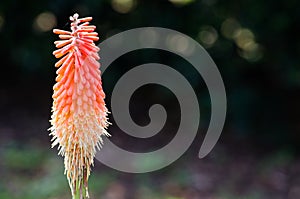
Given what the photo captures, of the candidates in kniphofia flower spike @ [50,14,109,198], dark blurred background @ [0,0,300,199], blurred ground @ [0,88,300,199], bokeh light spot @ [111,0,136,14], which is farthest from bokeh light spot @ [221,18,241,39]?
kniphofia flower spike @ [50,14,109,198]

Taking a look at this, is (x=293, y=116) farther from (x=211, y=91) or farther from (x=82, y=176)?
(x=82, y=176)

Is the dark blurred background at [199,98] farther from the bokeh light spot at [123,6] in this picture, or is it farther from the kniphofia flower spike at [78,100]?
the kniphofia flower spike at [78,100]

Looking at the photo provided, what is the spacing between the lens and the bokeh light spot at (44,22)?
15.9 feet

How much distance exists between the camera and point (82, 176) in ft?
5.80

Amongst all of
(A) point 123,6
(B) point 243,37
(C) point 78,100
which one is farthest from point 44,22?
(C) point 78,100

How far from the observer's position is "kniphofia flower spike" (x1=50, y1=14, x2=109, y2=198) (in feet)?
5.33

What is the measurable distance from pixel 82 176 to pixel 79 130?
173 mm

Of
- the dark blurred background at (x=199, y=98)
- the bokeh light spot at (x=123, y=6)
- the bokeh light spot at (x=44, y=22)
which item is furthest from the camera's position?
the bokeh light spot at (x=44, y=22)

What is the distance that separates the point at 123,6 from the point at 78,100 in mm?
3154

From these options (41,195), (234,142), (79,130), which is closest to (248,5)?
(234,142)

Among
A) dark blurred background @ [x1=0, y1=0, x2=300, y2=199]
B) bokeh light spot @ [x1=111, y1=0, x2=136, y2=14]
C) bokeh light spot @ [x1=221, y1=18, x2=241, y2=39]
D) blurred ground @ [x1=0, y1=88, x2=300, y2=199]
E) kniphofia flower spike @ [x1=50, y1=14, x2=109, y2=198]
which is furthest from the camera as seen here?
bokeh light spot @ [x1=111, y1=0, x2=136, y2=14]

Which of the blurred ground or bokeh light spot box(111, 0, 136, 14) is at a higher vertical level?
bokeh light spot box(111, 0, 136, 14)

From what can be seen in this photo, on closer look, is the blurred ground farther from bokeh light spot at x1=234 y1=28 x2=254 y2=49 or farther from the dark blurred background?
bokeh light spot at x1=234 y1=28 x2=254 y2=49

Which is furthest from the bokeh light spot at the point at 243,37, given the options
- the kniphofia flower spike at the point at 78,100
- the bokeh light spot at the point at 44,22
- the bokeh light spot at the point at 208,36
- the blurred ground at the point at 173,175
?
the kniphofia flower spike at the point at 78,100
